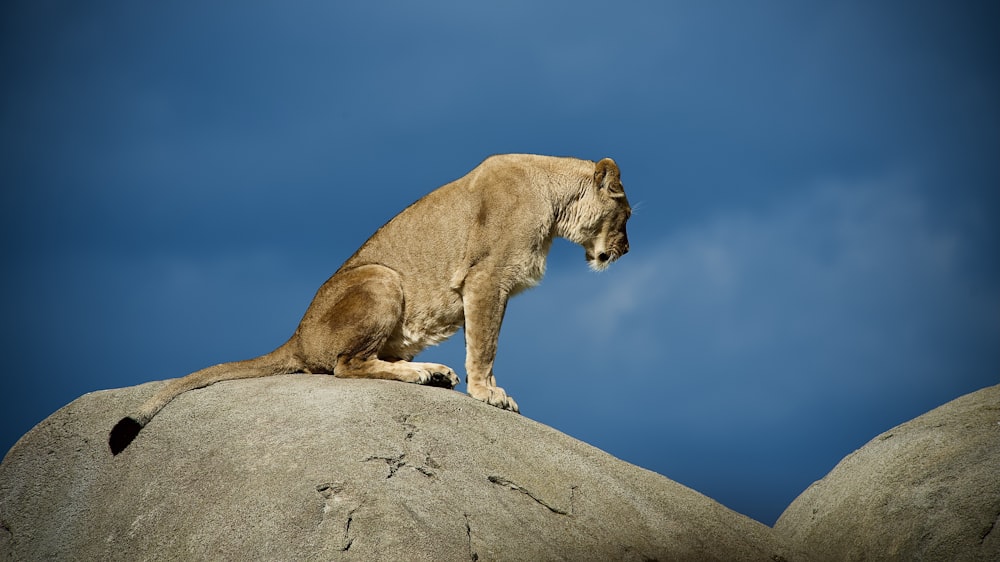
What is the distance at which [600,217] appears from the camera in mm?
14102

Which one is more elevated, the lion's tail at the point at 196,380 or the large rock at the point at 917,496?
the lion's tail at the point at 196,380

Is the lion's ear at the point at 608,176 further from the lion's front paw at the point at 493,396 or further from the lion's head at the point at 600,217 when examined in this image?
the lion's front paw at the point at 493,396

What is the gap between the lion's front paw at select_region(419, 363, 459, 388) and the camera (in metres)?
11.7

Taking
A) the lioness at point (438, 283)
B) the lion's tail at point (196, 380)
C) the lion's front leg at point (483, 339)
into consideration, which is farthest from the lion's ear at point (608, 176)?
the lion's tail at point (196, 380)

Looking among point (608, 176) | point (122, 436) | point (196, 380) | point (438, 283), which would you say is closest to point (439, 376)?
point (438, 283)

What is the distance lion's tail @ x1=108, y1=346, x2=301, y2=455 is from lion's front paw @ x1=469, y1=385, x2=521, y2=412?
7.34 feet

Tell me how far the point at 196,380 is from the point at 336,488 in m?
3.17

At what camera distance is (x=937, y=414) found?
488 inches

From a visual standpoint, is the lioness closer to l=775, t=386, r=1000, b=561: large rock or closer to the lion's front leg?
the lion's front leg

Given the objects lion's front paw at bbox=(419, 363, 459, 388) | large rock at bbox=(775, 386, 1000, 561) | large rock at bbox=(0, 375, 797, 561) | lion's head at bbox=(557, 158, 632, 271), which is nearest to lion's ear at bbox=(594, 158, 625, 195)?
lion's head at bbox=(557, 158, 632, 271)

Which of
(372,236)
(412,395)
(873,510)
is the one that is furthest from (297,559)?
(873,510)

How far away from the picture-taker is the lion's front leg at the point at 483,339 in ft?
39.4

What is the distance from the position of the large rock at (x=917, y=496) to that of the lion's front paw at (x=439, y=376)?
458 centimetres

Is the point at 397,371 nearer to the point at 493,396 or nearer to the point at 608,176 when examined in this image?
the point at 493,396
